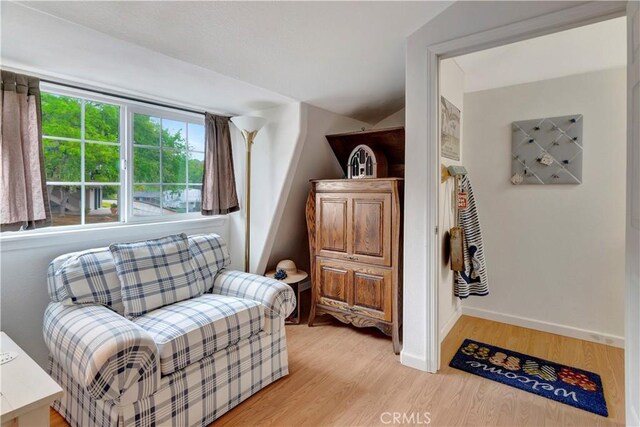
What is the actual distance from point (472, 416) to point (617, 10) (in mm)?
2149

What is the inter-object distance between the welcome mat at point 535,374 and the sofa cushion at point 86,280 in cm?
222

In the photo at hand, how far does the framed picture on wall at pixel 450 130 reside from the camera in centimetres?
243

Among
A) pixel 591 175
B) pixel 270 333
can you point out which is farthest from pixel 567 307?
pixel 270 333

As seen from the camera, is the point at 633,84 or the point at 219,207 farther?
the point at 219,207

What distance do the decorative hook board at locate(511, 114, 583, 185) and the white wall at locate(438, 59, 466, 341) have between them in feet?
1.50

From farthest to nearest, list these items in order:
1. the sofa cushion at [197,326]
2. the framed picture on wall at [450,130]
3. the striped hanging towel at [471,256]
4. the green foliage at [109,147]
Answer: the striped hanging towel at [471,256] < the framed picture on wall at [450,130] < the green foliage at [109,147] < the sofa cushion at [197,326]

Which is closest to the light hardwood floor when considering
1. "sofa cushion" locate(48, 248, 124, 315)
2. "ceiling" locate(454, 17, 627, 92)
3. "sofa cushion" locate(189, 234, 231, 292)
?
"sofa cushion" locate(48, 248, 124, 315)

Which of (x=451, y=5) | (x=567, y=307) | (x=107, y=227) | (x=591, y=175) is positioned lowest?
(x=567, y=307)

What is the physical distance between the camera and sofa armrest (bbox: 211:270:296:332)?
209 cm

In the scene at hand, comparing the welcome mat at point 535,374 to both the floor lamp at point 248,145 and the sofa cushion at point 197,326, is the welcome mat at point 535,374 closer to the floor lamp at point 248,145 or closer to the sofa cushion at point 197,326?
the sofa cushion at point 197,326

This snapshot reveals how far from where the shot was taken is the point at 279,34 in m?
1.95

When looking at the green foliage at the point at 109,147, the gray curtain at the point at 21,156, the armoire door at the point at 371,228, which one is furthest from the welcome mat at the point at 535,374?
the gray curtain at the point at 21,156

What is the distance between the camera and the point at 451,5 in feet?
6.48

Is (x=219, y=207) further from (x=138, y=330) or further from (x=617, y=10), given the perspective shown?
(x=617, y=10)
